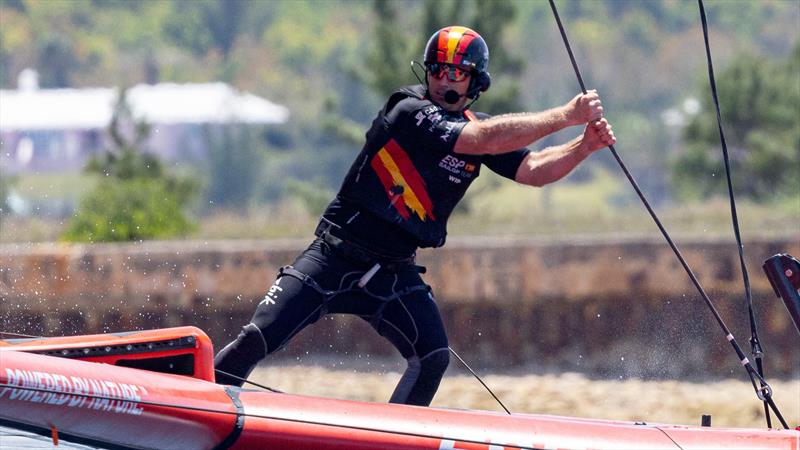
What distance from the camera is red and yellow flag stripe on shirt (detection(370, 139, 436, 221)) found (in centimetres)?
641

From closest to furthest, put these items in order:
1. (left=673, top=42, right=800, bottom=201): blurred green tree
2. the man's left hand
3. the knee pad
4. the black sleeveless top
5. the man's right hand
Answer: the man's right hand < the man's left hand < the black sleeveless top < the knee pad < (left=673, top=42, right=800, bottom=201): blurred green tree

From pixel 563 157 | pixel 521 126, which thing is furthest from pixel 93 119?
pixel 521 126

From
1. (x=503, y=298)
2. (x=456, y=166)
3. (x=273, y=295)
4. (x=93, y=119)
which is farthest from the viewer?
(x=93, y=119)

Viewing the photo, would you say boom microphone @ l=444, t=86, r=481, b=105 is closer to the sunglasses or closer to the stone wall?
the sunglasses

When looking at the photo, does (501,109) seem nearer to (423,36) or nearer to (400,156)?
(423,36)

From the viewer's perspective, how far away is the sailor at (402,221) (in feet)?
20.6

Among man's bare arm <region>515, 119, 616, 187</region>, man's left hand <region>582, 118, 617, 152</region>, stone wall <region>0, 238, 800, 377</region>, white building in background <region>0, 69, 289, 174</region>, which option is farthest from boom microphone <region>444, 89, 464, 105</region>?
white building in background <region>0, 69, 289, 174</region>

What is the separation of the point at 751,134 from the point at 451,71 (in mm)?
20878

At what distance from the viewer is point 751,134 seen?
2656 cm

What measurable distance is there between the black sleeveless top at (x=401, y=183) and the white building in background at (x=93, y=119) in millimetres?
78107

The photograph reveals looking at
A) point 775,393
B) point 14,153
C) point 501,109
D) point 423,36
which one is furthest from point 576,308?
point 14,153

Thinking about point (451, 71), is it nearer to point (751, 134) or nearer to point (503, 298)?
point (503, 298)

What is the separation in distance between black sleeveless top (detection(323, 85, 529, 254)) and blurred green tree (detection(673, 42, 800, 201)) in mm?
17073

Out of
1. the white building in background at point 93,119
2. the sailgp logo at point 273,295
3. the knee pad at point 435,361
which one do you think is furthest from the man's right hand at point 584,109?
the white building in background at point 93,119
